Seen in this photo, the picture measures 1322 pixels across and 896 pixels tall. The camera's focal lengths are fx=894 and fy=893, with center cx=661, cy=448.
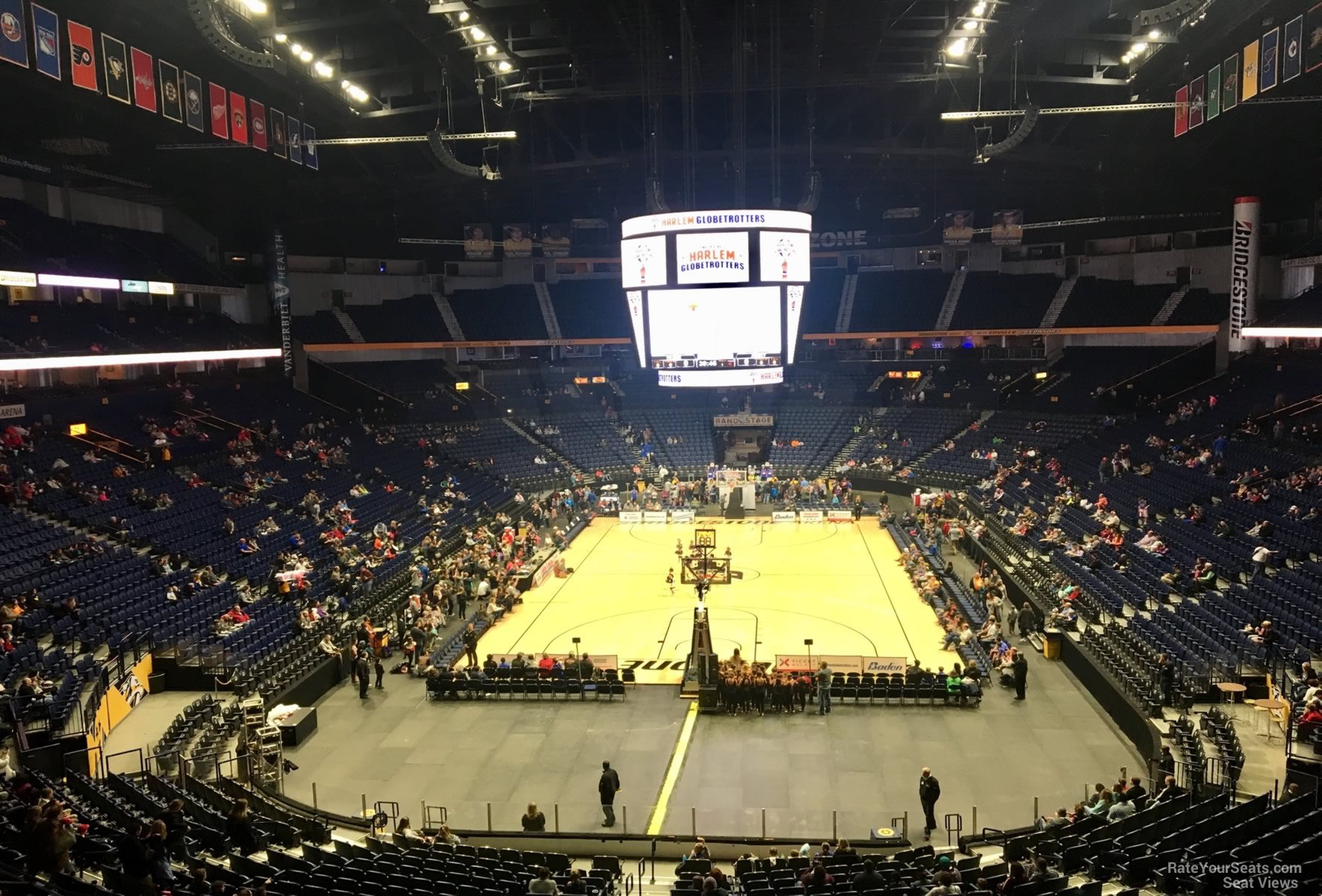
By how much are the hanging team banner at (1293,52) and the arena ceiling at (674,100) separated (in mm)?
494

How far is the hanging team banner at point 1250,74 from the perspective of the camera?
2105 cm

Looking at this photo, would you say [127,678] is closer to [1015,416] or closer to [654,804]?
[654,804]

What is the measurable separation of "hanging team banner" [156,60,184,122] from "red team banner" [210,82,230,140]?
134 centimetres

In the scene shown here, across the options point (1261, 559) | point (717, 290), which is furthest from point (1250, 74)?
point (717, 290)

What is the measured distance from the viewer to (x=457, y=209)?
46.5 metres

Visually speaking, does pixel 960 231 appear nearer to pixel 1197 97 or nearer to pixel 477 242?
pixel 1197 97

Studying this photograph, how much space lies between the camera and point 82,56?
20.5 m

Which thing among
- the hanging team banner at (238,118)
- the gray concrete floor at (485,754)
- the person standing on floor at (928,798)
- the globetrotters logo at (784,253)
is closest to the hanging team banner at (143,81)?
the hanging team banner at (238,118)

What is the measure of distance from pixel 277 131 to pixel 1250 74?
2715 centimetres

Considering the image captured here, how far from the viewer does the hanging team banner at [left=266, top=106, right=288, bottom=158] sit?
28062 mm

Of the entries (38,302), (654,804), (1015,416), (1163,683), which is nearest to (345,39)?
(38,302)

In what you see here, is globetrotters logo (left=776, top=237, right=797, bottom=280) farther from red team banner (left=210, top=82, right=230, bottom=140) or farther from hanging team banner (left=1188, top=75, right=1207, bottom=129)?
red team banner (left=210, top=82, right=230, bottom=140)

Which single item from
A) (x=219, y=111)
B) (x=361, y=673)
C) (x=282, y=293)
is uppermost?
(x=219, y=111)

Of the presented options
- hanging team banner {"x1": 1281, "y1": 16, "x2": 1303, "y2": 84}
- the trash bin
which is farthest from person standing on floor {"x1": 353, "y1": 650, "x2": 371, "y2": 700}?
hanging team banner {"x1": 1281, "y1": 16, "x2": 1303, "y2": 84}
